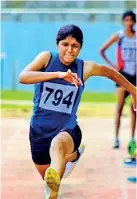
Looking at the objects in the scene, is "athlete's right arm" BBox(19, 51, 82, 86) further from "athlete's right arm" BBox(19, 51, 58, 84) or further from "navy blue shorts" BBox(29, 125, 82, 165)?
"navy blue shorts" BBox(29, 125, 82, 165)

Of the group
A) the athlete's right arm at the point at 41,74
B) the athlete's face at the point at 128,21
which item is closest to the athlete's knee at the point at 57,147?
the athlete's right arm at the point at 41,74

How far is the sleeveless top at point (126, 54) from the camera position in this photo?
336 inches

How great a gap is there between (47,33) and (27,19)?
30.3 inches

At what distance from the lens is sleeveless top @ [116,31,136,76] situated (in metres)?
8.55

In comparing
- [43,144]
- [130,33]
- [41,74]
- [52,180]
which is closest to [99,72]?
[41,74]

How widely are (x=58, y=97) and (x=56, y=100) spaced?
0.10 ft

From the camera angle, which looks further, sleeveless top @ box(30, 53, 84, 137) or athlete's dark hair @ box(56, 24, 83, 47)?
sleeveless top @ box(30, 53, 84, 137)

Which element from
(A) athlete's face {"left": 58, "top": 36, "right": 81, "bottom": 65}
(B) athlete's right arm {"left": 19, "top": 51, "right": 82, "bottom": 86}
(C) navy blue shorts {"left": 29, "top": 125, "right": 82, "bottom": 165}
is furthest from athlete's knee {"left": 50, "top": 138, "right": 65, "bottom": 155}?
(A) athlete's face {"left": 58, "top": 36, "right": 81, "bottom": 65}

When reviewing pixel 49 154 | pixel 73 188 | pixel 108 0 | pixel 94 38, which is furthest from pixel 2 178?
pixel 108 0

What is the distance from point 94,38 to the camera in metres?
17.6

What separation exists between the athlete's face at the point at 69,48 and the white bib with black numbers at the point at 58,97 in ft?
0.76

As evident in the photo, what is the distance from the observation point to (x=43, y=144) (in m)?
5.23

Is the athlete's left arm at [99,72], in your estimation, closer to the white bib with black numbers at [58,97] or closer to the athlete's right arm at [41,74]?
the white bib with black numbers at [58,97]

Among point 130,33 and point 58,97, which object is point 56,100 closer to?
point 58,97
